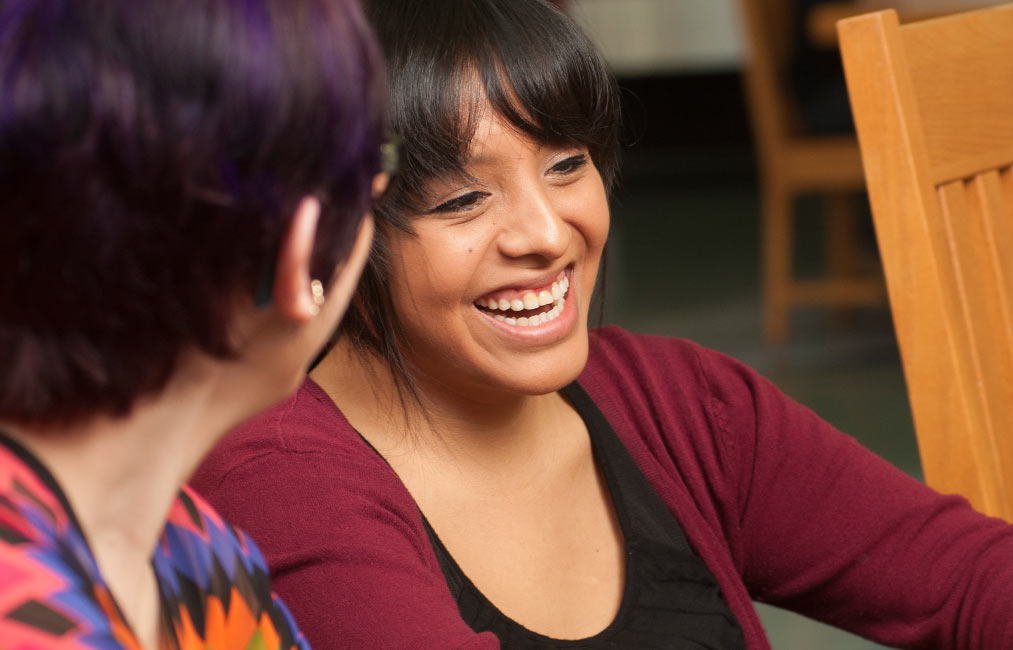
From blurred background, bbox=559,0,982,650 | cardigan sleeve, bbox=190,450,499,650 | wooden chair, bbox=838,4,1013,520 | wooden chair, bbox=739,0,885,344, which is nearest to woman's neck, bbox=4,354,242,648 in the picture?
cardigan sleeve, bbox=190,450,499,650

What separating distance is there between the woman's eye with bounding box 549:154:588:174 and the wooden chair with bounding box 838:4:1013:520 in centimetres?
23

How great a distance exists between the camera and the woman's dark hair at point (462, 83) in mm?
999

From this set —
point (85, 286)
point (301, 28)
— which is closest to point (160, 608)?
point (85, 286)

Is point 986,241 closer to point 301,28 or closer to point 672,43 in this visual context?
point 301,28

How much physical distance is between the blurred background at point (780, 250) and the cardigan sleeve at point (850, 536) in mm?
297

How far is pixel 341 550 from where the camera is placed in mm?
898

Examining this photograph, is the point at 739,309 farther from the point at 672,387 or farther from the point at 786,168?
the point at 672,387

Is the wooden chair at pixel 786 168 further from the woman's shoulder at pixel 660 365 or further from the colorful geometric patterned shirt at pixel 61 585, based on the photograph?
the colorful geometric patterned shirt at pixel 61 585

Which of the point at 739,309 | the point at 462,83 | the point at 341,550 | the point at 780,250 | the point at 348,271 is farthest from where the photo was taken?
the point at 739,309

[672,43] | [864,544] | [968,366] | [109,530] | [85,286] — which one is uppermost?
[672,43]

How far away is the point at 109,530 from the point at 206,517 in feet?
0.51

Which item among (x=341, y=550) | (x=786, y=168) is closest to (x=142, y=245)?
(x=341, y=550)

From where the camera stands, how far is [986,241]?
108 centimetres

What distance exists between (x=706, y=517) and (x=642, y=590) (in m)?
0.11
